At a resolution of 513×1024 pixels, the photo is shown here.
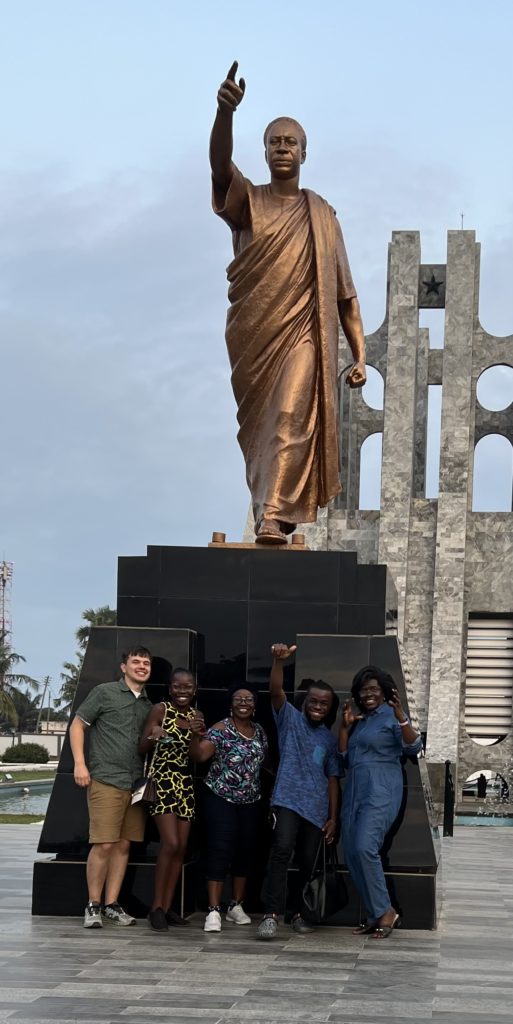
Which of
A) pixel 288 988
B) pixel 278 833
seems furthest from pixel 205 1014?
pixel 278 833

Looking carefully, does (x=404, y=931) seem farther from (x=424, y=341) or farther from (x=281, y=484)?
(x=424, y=341)

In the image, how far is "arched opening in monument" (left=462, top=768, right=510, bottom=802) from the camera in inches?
1173

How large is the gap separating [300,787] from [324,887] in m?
0.51

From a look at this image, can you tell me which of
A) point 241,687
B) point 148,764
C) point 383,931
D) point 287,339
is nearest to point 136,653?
point 148,764

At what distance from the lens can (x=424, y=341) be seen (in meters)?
36.0

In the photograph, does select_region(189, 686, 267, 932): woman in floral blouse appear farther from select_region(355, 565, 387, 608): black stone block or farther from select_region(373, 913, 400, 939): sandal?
select_region(355, 565, 387, 608): black stone block

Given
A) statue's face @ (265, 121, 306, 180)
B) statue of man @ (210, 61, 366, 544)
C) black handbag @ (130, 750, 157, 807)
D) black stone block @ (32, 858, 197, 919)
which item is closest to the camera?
black handbag @ (130, 750, 157, 807)

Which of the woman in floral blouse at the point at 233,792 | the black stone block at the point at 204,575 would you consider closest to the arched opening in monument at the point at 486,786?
the black stone block at the point at 204,575

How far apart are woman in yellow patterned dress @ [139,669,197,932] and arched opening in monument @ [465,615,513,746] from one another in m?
27.1

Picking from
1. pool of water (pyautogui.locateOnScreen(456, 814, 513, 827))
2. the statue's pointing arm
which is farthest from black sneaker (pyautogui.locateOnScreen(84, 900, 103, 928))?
pool of water (pyautogui.locateOnScreen(456, 814, 513, 827))

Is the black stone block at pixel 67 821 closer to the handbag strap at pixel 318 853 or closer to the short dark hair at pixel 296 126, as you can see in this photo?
the handbag strap at pixel 318 853

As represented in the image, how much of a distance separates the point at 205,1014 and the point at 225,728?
2343 millimetres

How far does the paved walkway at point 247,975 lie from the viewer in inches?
191

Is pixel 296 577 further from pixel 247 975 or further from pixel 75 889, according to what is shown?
pixel 247 975
